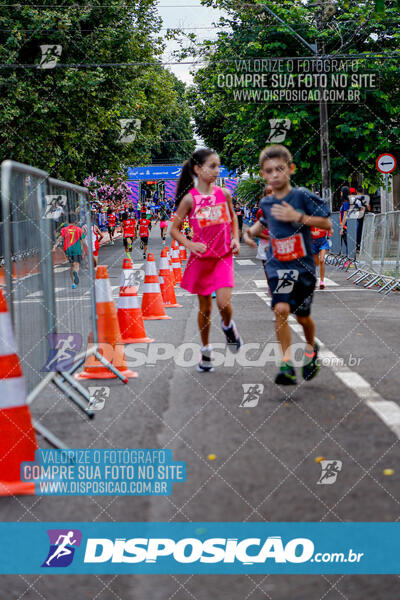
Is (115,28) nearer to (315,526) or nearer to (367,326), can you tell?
(367,326)

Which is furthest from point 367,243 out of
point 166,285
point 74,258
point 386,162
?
point 74,258

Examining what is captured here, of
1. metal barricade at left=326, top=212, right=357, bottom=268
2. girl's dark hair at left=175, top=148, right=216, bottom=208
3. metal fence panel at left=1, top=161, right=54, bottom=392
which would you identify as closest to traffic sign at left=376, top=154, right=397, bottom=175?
metal barricade at left=326, top=212, right=357, bottom=268

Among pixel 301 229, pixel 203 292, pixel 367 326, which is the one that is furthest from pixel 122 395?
pixel 367 326

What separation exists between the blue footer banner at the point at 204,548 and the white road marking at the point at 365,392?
1.60m

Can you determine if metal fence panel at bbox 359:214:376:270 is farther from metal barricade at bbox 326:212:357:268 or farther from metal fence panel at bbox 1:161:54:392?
metal fence panel at bbox 1:161:54:392

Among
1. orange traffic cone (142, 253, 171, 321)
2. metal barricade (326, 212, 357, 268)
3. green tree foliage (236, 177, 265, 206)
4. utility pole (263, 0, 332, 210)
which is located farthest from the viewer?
green tree foliage (236, 177, 265, 206)

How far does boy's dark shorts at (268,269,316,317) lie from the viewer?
20.9 ft

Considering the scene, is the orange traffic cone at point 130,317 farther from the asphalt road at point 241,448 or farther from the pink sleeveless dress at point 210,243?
the pink sleeveless dress at point 210,243

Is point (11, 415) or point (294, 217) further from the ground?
point (294, 217)

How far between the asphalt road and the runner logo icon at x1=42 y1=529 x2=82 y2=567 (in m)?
0.13

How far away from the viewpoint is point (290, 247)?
6.28 m

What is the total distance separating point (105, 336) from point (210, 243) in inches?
45.6

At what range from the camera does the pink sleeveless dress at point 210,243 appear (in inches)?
276

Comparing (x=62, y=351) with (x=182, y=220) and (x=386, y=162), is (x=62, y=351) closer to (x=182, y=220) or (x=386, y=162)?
(x=182, y=220)
